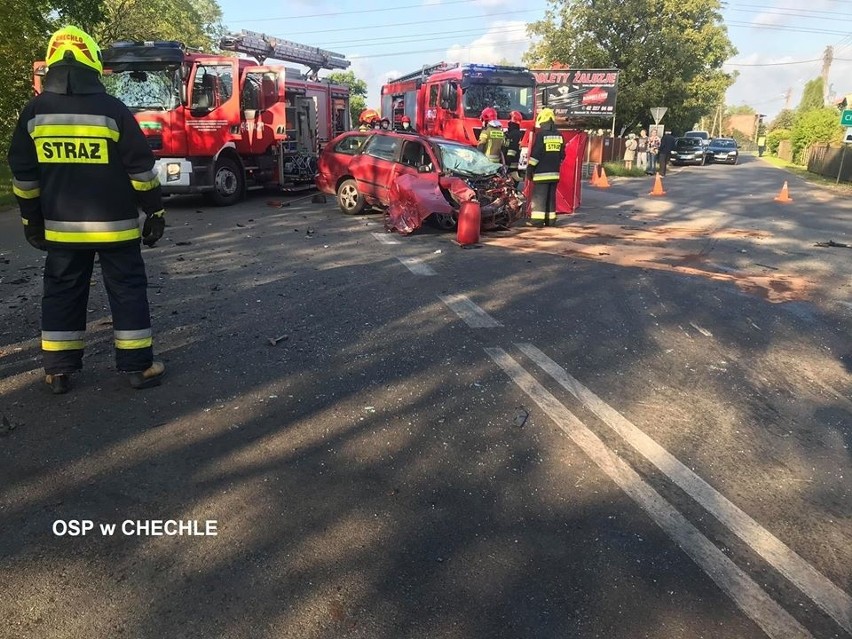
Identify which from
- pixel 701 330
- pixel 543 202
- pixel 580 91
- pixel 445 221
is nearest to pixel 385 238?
pixel 445 221

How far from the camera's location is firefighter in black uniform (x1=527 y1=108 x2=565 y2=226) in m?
10.6

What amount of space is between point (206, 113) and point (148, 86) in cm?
110

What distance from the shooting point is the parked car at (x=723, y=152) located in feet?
143

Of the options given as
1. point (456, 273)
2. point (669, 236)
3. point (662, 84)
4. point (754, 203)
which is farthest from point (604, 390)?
point (662, 84)

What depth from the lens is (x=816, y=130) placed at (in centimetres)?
3950

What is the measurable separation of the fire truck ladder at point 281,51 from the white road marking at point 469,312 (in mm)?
12380

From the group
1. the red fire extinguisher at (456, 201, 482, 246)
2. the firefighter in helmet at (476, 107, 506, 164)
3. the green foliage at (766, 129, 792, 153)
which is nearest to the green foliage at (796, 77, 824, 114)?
the green foliage at (766, 129, 792, 153)

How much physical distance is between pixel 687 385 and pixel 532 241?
5.47 m

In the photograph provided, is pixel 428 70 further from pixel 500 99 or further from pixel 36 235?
pixel 36 235

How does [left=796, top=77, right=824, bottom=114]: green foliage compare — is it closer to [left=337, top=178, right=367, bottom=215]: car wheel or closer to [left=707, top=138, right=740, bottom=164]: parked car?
[left=707, top=138, right=740, bottom=164]: parked car

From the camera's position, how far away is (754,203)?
55.8 feet

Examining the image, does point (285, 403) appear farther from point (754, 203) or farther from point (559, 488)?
point (754, 203)

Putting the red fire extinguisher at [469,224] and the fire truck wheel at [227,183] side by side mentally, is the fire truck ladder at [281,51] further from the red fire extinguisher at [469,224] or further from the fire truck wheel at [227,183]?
the red fire extinguisher at [469,224]

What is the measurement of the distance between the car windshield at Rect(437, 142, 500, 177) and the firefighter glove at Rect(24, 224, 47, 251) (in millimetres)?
6929
